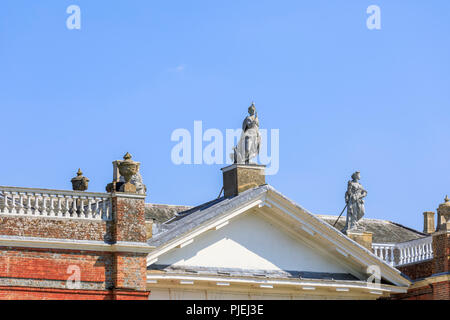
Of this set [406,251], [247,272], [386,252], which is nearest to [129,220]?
[247,272]

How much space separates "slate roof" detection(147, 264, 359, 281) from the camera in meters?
31.7

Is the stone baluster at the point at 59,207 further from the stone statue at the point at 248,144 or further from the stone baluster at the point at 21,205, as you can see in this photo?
the stone statue at the point at 248,144

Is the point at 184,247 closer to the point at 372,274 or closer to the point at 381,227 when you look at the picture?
the point at 372,274

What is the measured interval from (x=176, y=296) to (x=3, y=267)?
5.51 metres

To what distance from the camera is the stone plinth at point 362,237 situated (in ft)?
116

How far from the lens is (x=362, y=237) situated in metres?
35.7

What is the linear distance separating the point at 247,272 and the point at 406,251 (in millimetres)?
7376

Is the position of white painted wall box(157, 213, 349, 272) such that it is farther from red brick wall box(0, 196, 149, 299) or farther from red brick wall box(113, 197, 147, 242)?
red brick wall box(0, 196, 149, 299)

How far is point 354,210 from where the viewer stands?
35.9 m

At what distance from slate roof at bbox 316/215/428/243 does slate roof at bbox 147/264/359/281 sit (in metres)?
10.6

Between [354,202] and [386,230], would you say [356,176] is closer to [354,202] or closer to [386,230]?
[354,202]

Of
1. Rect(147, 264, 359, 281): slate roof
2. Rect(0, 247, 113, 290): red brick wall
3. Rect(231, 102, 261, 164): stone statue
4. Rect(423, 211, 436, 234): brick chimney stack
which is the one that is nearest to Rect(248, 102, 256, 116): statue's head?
Rect(231, 102, 261, 164): stone statue

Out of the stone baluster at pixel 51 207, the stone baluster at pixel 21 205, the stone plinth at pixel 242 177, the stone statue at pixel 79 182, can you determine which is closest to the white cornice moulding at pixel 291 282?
the stone baluster at pixel 51 207
